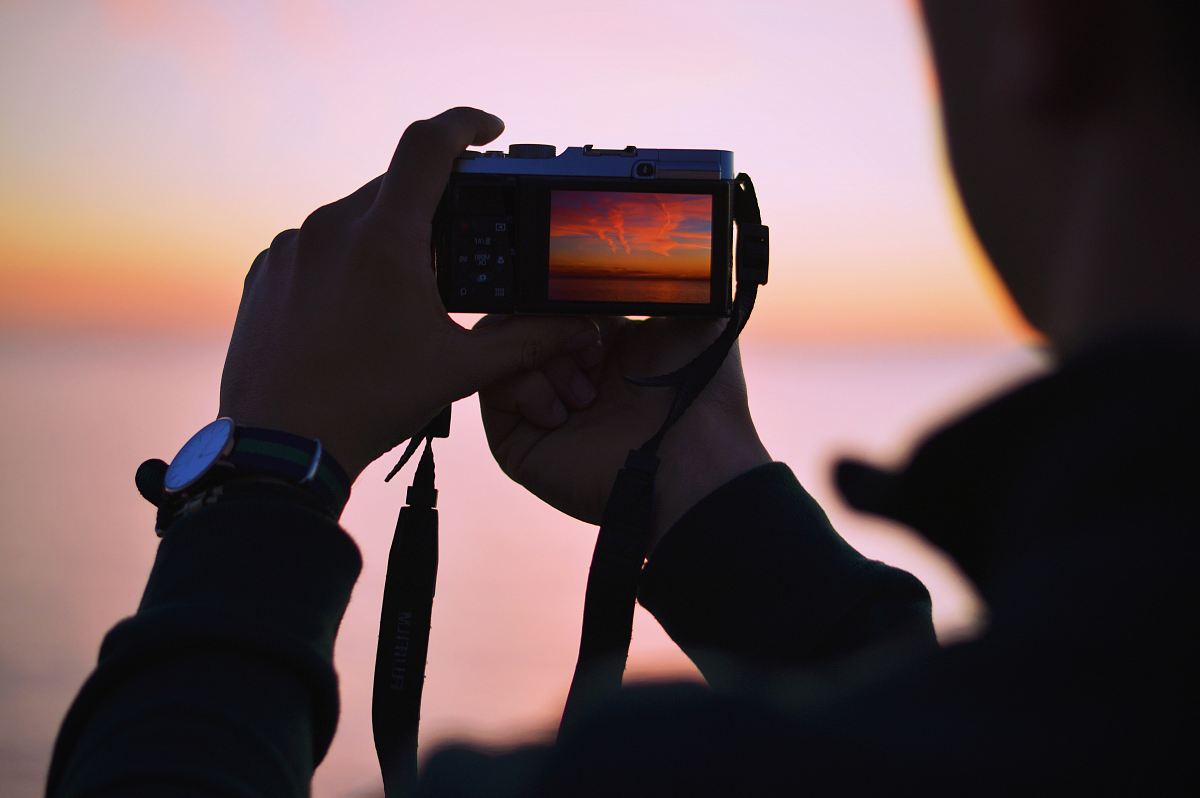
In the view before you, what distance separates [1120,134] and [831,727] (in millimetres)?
210

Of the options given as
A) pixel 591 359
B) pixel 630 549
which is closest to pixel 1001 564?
pixel 630 549

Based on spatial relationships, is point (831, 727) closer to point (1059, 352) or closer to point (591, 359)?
point (1059, 352)

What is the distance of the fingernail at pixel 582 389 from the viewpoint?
134 centimetres

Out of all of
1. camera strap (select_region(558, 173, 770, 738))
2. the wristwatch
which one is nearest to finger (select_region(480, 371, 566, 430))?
camera strap (select_region(558, 173, 770, 738))

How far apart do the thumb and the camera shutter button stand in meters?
0.19

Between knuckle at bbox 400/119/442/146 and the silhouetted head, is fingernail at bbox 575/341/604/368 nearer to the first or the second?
knuckle at bbox 400/119/442/146

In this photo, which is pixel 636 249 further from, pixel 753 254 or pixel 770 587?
pixel 770 587

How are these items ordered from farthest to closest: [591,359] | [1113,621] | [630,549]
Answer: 1. [591,359]
2. [630,549]
3. [1113,621]

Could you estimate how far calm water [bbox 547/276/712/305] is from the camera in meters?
1.29

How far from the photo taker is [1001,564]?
0.37m

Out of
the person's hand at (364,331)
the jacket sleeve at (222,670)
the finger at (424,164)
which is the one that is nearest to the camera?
the jacket sleeve at (222,670)

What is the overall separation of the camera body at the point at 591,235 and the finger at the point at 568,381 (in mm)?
69

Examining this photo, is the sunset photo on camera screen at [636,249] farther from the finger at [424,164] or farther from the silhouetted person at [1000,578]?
the silhouetted person at [1000,578]

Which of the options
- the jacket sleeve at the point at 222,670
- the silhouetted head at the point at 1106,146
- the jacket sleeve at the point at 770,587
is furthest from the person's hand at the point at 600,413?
the silhouetted head at the point at 1106,146
